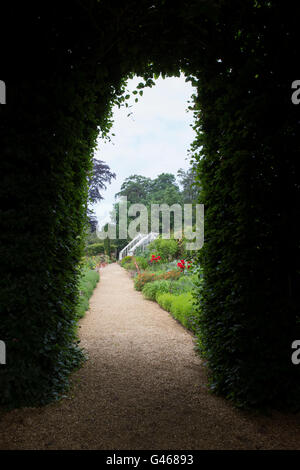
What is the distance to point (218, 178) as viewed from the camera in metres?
3.08


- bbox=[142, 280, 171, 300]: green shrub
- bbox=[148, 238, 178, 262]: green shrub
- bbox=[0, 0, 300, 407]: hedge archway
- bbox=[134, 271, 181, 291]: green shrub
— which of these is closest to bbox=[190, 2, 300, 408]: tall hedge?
bbox=[0, 0, 300, 407]: hedge archway

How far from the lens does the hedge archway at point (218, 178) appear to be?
2.63 meters

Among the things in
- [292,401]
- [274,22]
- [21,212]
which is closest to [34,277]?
[21,212]

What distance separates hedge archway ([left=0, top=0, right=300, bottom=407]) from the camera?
8.62 ft

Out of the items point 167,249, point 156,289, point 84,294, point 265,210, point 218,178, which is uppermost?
point 218,178

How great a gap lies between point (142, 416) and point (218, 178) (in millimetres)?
2662

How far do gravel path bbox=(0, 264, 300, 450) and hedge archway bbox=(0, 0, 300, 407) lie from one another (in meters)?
0.23

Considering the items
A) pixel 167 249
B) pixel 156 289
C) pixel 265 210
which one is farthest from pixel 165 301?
pixel 167 249

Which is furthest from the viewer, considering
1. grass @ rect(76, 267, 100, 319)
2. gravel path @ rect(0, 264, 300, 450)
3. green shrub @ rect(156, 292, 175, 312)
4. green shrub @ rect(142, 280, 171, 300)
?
green shrub @ rect(142, 280, 171, 300)

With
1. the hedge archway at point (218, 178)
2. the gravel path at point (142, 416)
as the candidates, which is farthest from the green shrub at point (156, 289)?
the hedge archway at point (218, 178)

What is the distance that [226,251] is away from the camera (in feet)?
9.78

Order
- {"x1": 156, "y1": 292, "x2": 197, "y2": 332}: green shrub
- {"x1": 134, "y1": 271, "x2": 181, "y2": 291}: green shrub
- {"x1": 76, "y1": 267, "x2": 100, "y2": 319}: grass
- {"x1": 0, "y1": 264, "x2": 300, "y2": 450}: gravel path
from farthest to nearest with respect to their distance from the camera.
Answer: {"x1": 134, "y1": 271, "x2": 181, "y2": 291}: green shrub, {"x1": 156, "y1": 292, "x2": 197, "y2": 332}: green shrub, {"x1": 76, "y1": 267, "x2": 100, "y2": 319}: grass, {"x1": 0, "y1": 264, "x2": 300, "y2": 450}: gravel path

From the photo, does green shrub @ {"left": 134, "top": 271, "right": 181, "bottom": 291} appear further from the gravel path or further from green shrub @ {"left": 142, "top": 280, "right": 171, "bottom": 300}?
the gravel path

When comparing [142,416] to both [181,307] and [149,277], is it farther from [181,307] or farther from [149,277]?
[149,277]
